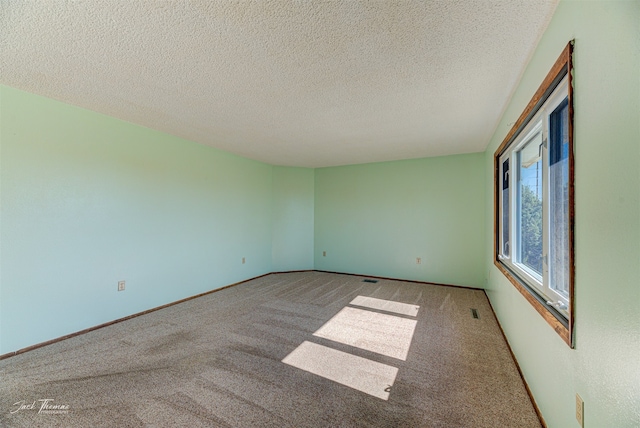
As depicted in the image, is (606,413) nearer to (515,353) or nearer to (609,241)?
(609,241)

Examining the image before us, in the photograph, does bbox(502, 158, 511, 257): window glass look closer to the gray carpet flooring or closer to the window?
the window

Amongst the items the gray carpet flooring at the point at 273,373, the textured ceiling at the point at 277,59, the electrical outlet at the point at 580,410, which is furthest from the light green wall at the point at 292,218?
the electrical outlet at the point at 580,410

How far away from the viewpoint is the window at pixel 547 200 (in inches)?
49.3

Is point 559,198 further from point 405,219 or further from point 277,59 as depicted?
point 405,219

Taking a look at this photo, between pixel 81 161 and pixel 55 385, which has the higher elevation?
pixel 81 161

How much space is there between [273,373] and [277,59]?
93.5 inches

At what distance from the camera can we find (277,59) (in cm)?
182

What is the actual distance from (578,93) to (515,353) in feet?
6.83

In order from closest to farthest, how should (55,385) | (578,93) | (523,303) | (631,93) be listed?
(631,93) → (578,93) → (55,385) → (523,303)

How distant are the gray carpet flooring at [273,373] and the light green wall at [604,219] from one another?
0.66 metres

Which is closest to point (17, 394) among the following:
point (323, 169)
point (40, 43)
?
point (40, 43)

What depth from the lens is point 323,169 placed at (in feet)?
18.9

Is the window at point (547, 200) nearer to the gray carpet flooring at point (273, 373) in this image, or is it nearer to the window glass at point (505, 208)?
the window glass at point (505, 208)

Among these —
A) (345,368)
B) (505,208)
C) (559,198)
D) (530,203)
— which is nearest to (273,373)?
(345,368)
